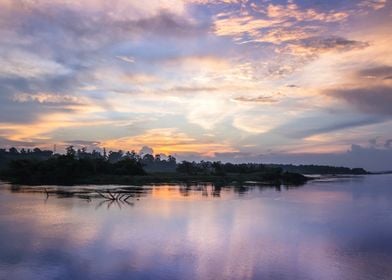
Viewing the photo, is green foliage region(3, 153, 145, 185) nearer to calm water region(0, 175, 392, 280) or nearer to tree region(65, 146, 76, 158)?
tree region(65, 146, 76, 158)

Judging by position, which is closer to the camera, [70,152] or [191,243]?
[191,243]

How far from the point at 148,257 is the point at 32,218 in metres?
12.5

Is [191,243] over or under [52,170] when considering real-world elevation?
under

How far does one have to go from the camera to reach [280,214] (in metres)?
30.2

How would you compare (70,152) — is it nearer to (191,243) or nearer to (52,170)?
(52,170)

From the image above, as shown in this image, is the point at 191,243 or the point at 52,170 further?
the point at 52,170

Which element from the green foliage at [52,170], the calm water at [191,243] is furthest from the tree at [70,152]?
the calm water at [191,243]

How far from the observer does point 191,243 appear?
19.1 meters

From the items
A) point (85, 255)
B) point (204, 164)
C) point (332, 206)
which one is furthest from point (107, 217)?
point (204, 164)

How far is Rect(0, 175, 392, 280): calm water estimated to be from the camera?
1445 centimetres

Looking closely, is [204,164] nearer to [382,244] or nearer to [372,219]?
[372,219]

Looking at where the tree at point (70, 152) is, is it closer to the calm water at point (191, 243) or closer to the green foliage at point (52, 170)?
the green foliage at point (52, 170)

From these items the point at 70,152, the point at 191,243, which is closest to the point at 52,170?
the point at 70,152

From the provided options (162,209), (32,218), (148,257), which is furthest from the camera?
(162,209)
